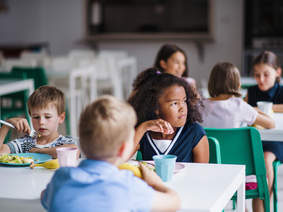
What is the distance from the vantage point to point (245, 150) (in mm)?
2223

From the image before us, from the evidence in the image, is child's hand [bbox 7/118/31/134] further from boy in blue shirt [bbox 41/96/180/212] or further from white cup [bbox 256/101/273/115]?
white cup [bbox 256/101/273/115]

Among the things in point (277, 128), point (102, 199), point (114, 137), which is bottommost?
point (277, 128)

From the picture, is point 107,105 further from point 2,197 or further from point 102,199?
point 2,197

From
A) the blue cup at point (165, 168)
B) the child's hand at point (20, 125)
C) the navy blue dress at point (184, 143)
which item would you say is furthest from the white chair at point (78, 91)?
the blue cup at point (165, 168)

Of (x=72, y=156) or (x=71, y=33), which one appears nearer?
(x=72, y=156)

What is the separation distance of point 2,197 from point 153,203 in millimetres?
485

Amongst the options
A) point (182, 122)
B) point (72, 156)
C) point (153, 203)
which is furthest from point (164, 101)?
point (153, 203)

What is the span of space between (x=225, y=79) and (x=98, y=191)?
1.62m

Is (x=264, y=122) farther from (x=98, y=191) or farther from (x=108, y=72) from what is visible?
(x=108, y=72)

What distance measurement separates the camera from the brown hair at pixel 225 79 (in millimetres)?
2686

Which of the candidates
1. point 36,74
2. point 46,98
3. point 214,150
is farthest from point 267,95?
point 36,74

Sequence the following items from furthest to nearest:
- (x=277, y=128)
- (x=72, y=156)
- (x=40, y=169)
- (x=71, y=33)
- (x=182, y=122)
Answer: (x=71, y=33), (x=277, y=128), (x=182, y=122), (x=40, y=169), (x=72, y=156)

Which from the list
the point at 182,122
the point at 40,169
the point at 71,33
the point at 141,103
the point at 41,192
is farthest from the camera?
the point at 71,33

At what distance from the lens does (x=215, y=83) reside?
8.94 ft
